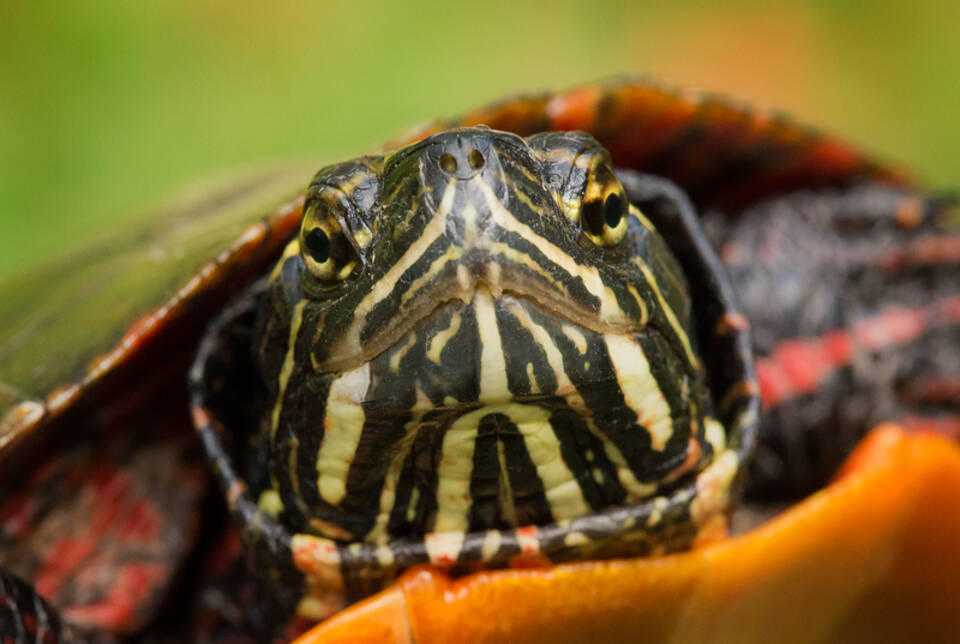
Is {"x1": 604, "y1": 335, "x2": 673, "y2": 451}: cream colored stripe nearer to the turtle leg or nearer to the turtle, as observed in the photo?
the turtle

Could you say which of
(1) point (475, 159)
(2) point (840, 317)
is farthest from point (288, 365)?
(2) point (840, 317)

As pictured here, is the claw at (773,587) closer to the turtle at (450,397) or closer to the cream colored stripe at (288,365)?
the turtle at (450,397)

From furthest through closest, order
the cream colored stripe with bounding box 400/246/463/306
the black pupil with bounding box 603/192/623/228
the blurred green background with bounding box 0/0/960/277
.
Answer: the blurred green background with bounding box 0/0/960/277 < the black pupil with bounding box 603/192/623/228 < the cream colored stripe with bounding box 400/246/463/306

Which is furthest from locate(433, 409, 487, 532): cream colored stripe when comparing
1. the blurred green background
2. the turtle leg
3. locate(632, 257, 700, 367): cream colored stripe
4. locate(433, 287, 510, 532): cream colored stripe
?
the blurred green background

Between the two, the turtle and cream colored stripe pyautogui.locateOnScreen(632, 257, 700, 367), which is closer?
the turtle

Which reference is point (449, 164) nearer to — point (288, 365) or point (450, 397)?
point (450, 397)

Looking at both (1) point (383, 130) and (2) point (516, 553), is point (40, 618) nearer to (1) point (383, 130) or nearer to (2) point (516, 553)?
(2) point (516, 553)
